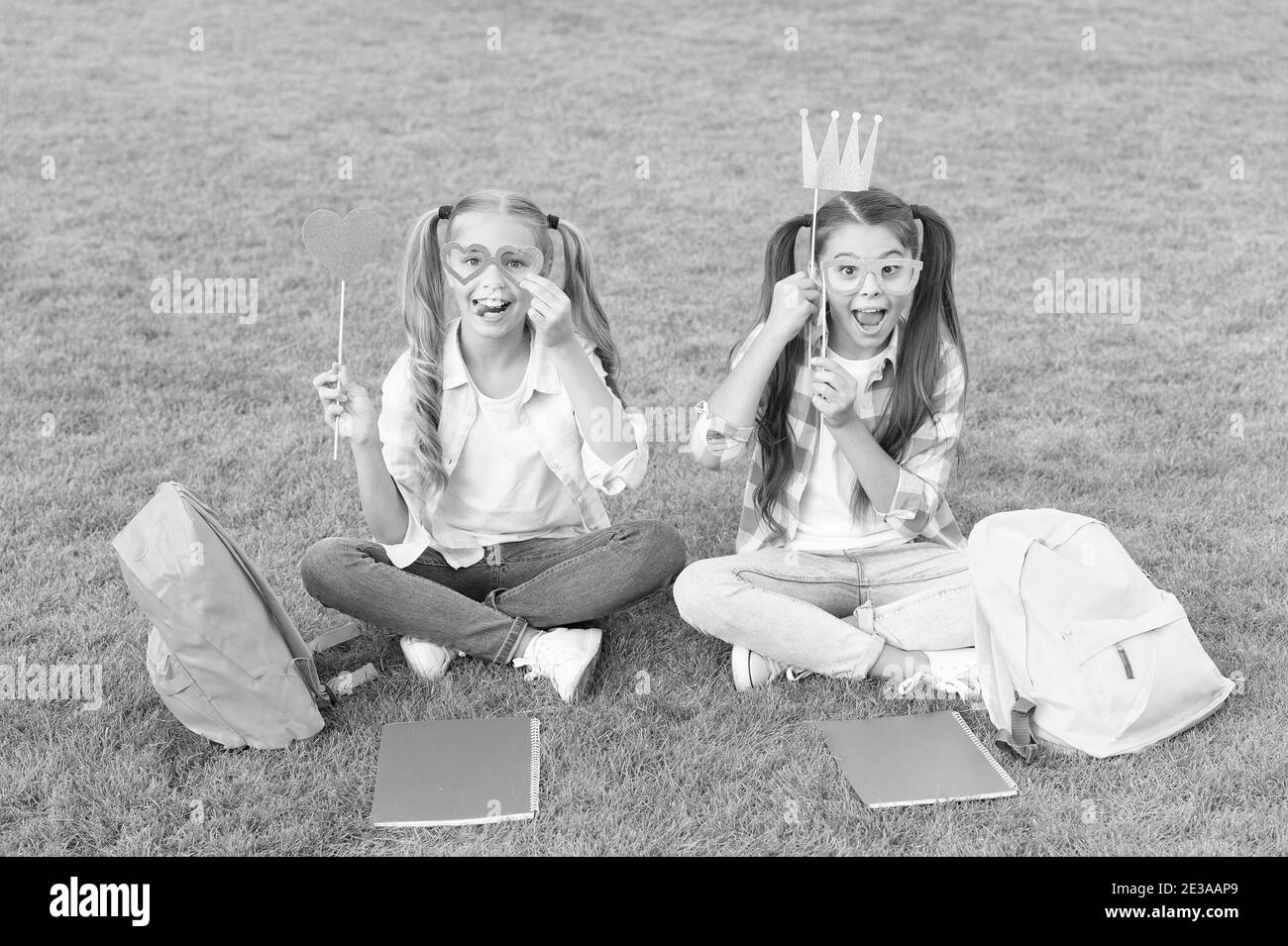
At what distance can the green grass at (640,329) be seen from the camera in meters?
2.68

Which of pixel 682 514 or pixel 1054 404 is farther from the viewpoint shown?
pixel 1054 404

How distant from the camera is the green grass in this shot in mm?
2680

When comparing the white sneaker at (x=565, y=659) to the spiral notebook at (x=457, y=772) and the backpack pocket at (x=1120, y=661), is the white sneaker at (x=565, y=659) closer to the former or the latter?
the spiral notebook at (x=457, y=772)

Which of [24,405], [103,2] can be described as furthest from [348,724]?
[103,2]

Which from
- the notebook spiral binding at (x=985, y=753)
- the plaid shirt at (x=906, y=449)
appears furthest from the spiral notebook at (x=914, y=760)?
the plaid shirt at (x=906, y=449)

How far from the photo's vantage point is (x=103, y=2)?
12438 millimetres

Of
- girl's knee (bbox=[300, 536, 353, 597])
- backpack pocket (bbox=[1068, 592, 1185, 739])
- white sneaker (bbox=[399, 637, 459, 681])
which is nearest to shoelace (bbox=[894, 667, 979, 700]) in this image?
backpack pocket (bbox=[1068, 592, 1185, 739])

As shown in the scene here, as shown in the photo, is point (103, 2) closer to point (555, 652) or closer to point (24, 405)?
point (24, 405)

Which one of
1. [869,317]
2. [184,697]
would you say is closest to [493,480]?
[184,697]

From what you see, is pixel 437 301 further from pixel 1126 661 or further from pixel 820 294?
pixel 1126 661

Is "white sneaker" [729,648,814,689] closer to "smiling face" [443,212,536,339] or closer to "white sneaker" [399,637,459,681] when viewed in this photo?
"white sneaker" [399,637,459,681]

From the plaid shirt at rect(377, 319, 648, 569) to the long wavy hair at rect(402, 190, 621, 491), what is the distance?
0.08ft

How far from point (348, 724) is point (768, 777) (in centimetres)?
96

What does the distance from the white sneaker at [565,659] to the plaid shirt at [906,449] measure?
0.51 metres
